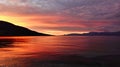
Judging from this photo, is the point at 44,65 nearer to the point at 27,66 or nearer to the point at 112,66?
the point at 27,66

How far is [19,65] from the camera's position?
3925 cm

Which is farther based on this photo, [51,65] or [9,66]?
[51,65]

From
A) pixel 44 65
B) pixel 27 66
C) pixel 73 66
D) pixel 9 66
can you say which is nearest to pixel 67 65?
pixel 73 66

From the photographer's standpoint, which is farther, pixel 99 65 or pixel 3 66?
pixel 99 65

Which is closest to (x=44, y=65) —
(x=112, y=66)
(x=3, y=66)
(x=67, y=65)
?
(x=67, y=65)

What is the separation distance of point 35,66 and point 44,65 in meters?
1.93

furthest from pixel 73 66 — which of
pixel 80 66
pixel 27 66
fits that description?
pixel 27 66

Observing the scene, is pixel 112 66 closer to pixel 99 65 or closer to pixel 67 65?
pixel 99 65

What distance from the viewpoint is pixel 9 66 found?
37.6 metres

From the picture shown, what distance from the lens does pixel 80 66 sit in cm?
4028

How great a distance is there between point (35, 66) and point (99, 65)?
10.2 metres

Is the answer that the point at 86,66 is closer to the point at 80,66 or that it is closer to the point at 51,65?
the point at 80,66

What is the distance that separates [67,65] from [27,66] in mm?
6469

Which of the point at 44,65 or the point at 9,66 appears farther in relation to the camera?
the point at 44,65
